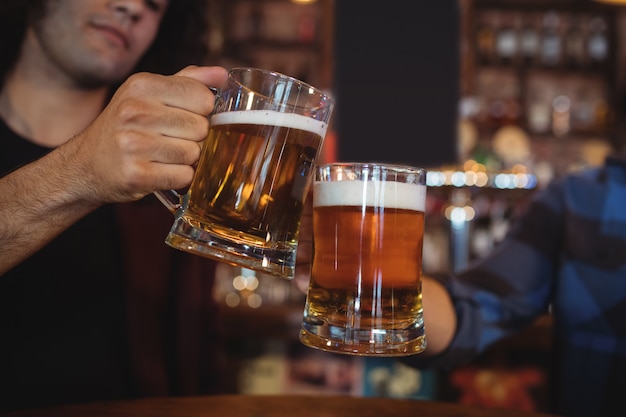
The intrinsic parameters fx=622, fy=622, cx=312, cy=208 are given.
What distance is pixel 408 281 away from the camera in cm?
99

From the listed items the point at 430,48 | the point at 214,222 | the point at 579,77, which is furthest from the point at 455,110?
the point at 214,222

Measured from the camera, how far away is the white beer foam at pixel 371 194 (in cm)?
98

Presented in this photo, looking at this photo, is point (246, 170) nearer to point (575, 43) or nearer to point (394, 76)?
point (394, 76)

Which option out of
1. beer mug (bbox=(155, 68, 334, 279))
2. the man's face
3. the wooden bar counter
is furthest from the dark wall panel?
beer mug (bbox=(155, 68, 334, 279))

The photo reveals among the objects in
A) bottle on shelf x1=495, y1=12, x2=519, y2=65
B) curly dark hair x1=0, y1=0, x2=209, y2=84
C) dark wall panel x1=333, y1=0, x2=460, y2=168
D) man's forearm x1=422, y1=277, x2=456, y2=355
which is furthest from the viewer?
bottle on shelf x1=495, y1=12, x2=519, y2=65

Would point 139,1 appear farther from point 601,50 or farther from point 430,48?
point 601,50

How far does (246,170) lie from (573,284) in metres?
1.05

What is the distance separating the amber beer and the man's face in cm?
76

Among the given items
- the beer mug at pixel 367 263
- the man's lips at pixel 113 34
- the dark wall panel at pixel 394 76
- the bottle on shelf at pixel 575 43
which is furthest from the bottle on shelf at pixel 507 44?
the beer mug at pixel 367 263

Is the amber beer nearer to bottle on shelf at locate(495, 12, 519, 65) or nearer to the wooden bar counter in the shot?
the wooden bar counter

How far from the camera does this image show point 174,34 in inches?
81.7

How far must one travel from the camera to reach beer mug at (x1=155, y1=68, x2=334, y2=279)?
0.91m

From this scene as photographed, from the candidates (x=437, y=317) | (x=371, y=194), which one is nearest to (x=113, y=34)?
(x=371, y=194)

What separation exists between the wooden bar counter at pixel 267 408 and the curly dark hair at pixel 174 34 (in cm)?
120
